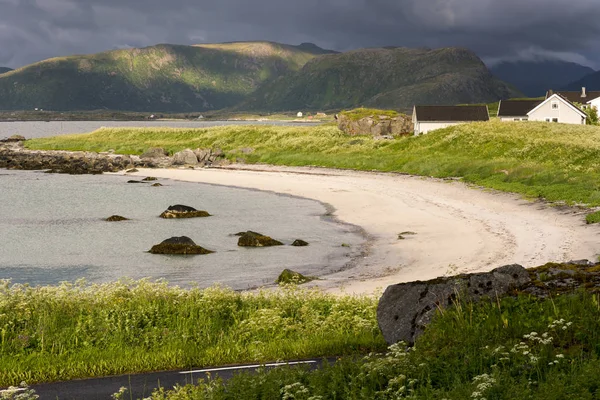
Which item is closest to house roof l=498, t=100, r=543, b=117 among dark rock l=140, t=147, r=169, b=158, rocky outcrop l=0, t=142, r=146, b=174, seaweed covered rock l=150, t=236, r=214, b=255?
dark rock l=140, t=147, r=169, b=158

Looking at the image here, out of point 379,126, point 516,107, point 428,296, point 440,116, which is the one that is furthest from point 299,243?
point 516,107

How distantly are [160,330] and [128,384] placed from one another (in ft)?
11.2

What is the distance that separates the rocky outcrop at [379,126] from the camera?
380ft

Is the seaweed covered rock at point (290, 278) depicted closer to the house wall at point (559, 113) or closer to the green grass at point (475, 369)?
the green grass at point (475, 369)

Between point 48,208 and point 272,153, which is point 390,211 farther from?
point 272,153

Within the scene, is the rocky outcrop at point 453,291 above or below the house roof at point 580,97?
below

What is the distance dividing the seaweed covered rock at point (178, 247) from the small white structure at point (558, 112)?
9800 cm

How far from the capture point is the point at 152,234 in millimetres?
46875

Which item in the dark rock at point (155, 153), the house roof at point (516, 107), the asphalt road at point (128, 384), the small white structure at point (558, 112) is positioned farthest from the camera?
the house roof at point (516, 107)

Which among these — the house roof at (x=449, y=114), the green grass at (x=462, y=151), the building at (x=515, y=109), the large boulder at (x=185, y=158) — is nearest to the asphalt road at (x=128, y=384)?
the green grass at (x=462, y=151)

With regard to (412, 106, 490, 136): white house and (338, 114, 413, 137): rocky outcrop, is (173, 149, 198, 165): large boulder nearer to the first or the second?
(338, 114, 413, 137): rocky outcrop

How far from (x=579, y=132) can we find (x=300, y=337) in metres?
81.0

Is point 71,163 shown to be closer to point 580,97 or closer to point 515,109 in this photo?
point 515,109

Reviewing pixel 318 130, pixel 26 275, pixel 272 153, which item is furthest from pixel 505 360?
pixel 318 130
